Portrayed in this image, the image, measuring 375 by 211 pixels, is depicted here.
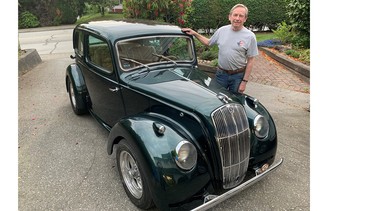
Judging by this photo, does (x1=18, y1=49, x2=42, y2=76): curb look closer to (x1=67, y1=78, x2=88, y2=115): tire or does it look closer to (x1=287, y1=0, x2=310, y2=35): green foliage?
(x1=67, y1=78, x2=88, y2=115): tire

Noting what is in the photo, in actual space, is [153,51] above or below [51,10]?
below

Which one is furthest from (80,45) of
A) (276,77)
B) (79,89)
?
(276,77)

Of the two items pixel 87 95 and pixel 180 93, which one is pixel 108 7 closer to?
pixel 87 95

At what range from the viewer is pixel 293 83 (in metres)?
6.88

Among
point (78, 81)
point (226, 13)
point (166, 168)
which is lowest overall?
point (166, 168)

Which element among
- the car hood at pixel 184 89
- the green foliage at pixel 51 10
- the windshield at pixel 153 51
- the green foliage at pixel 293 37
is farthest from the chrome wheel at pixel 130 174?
the green foliage at pixel 51 10

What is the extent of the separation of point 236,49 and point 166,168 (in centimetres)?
226

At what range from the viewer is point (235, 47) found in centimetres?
392

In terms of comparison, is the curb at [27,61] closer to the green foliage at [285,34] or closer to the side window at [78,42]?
the side window at [78,42]

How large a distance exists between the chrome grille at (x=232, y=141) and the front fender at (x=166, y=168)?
0.22 meters

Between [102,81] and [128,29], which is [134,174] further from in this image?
[128,29]

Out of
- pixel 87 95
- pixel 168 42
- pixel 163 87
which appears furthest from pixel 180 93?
pixel 87 95

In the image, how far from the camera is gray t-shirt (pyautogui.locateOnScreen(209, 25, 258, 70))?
3.89 metres

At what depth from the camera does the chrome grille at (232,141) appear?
101 inches
